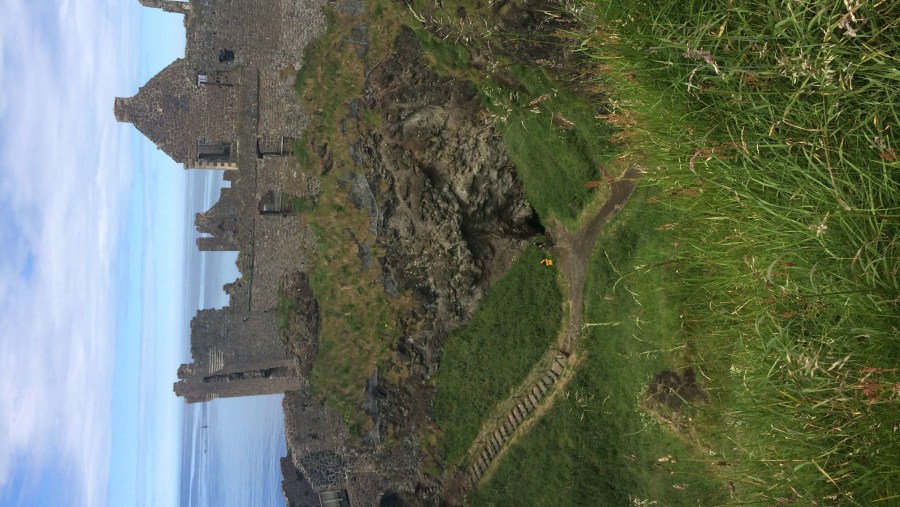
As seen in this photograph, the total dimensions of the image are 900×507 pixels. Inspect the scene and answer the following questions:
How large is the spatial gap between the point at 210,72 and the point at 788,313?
14.0 metres

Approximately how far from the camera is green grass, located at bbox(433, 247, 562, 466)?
14.3 meters

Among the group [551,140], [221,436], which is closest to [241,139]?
[551,140]

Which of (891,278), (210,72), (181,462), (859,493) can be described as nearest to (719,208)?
(891,278)

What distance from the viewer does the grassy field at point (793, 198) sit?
4684 millimetres

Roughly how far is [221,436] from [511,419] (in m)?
42.8

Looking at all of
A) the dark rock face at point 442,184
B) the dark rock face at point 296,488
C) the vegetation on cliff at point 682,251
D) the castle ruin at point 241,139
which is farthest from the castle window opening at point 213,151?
the dark rock face at point 296,488

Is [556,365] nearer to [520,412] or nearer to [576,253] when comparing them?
[520,412]

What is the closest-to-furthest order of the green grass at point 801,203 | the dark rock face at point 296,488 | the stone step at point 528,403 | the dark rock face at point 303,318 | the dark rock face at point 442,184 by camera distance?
the green grass at point 801,203
the dark rock face at point 442,184
the stone step at point 528,403
the dark rock face at point 303,318
the dark rock face at point 296,488

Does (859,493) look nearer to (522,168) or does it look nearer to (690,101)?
(690,101)

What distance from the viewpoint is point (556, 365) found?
45.9 feet

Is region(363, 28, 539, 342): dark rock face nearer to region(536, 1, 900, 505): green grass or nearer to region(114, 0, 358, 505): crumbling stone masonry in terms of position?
region(114, 0, 358, 505): crumbling stone masonry

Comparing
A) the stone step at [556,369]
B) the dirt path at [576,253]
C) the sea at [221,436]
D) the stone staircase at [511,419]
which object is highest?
the dirt path at [576,253]

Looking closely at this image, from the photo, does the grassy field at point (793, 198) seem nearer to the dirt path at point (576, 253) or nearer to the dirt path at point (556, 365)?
the dirt path at point (576, 253)

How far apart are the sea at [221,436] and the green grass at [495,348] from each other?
32.3 m
